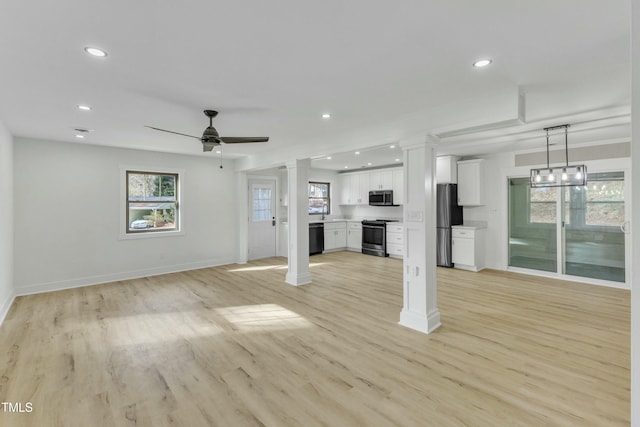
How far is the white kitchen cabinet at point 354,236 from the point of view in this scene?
8898mm

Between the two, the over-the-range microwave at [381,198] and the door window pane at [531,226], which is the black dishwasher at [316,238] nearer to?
the over-the-range microwave at [381,198]

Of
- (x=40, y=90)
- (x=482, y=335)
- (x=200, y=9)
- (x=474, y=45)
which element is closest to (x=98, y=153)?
(x=40, y=90)

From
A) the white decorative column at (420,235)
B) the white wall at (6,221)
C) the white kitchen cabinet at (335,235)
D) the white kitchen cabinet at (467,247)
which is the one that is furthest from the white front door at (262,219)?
A: the white decorative column at (420,235)

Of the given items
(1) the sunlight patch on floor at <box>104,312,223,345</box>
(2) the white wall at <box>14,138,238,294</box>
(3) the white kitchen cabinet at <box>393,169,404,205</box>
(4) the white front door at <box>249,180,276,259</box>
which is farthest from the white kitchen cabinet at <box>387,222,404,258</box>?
(1) the sunlight patch on floor at <box>104,312,223,345</box>

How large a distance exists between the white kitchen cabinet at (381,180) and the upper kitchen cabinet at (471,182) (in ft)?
6.04

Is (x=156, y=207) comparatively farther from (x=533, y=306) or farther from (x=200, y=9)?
(x=533, y=306)

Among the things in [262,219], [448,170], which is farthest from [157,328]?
[448,170]

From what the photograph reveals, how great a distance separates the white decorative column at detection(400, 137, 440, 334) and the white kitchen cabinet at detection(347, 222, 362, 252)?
519 cm

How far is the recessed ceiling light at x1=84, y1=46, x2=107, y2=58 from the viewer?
2.11m

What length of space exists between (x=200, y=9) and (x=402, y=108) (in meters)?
2.33

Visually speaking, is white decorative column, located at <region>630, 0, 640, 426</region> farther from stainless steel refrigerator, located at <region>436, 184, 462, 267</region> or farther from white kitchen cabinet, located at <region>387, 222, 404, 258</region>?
white kitchen cabinet, located at <region>387, 222, 404, 258</region>

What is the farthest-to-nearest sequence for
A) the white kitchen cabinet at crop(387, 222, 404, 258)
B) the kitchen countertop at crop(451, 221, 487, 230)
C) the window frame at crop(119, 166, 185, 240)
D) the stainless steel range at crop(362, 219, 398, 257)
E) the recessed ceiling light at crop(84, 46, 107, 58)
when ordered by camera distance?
the stainless steel range at crop(362, 219, 398, 257) → the white kitchen cabinet at crop(387, 222, 404, 258) → the kitchen countertop at crop(451, 221, 487, 230) → the window frame at crop(119, 166, 185, 240) → the recessed ceiling light at crop(84, 46, 107, 58)

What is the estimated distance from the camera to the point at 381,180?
8.41 m

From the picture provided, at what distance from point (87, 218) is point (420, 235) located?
18.5 feet
